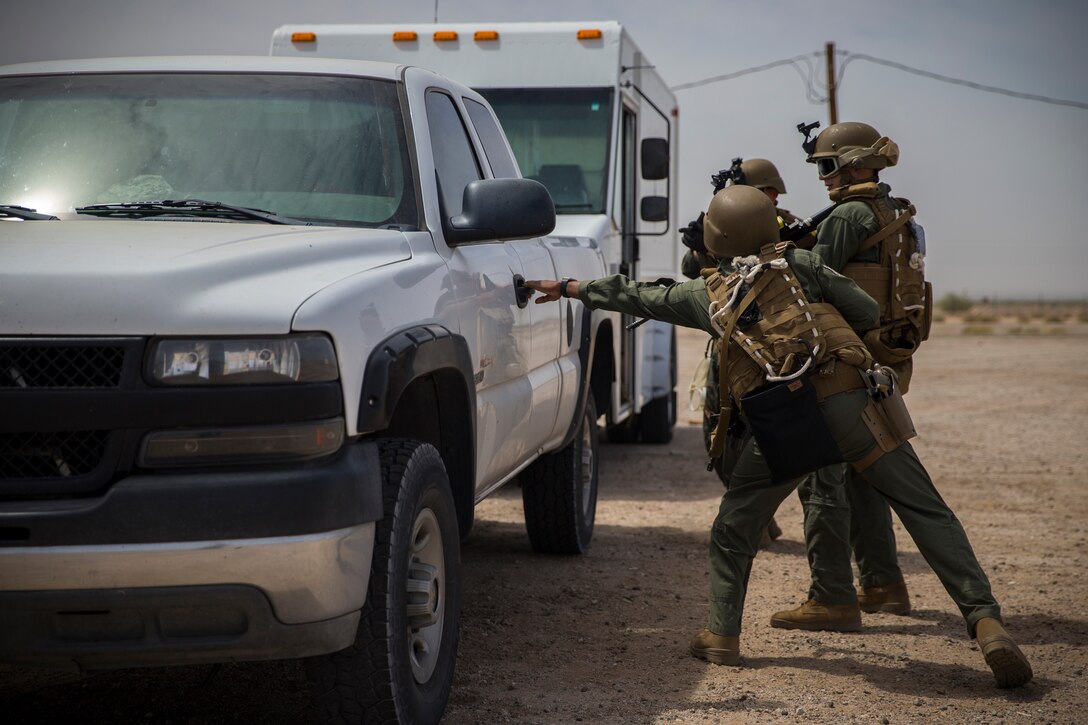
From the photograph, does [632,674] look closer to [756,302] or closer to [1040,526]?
[756,302]

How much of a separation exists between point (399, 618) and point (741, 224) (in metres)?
1.91

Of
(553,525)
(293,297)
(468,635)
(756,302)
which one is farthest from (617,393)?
(293,297)

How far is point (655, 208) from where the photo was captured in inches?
384

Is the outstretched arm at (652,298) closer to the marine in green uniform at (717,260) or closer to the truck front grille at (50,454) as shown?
the marine in green uniform at (717,260)

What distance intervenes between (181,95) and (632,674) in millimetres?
2641

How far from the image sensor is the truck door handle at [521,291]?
517 cm

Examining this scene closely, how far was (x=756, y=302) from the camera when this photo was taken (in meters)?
4.67

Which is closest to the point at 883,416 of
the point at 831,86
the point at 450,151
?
the point at 450,151

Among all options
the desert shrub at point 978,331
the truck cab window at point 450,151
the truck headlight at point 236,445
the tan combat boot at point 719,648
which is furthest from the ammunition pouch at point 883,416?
the desert shrub at point 978,331

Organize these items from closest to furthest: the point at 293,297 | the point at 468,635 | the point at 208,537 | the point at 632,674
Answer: the point at 208,537
the point at 293,297
the point at 632,674
the point at 468,635

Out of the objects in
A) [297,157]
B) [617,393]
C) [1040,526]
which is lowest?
[1040,526]

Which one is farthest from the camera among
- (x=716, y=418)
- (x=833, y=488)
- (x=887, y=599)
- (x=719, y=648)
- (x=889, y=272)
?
(x=887, y=599)

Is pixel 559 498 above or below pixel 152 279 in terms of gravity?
below

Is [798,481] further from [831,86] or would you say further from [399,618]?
[831,86]
